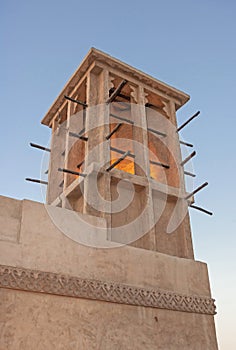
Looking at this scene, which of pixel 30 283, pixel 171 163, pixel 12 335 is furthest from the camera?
pixel 171 163

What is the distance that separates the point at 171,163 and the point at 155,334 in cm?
499

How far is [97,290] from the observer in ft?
20.6

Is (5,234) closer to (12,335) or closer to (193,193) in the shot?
(12,335)

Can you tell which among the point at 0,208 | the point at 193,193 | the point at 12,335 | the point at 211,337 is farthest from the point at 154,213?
the point at 12,335

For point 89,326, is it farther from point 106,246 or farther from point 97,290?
point 106,246

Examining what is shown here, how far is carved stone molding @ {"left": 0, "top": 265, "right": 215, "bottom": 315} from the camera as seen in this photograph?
564cm

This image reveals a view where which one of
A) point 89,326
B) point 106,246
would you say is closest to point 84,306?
point 89,326

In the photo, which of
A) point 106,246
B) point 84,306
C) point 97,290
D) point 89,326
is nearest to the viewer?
point 89,326

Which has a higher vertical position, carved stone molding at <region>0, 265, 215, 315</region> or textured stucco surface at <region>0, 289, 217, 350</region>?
carved stone molding at <region>0, 265, 215, 315</region>

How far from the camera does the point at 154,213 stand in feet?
30.1

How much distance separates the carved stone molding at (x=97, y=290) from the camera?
18.5 feet

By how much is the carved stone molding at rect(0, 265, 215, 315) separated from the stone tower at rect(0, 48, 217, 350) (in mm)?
15

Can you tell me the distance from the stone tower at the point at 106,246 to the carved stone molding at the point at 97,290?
15 millimetres

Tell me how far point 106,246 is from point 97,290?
809 millimetres
